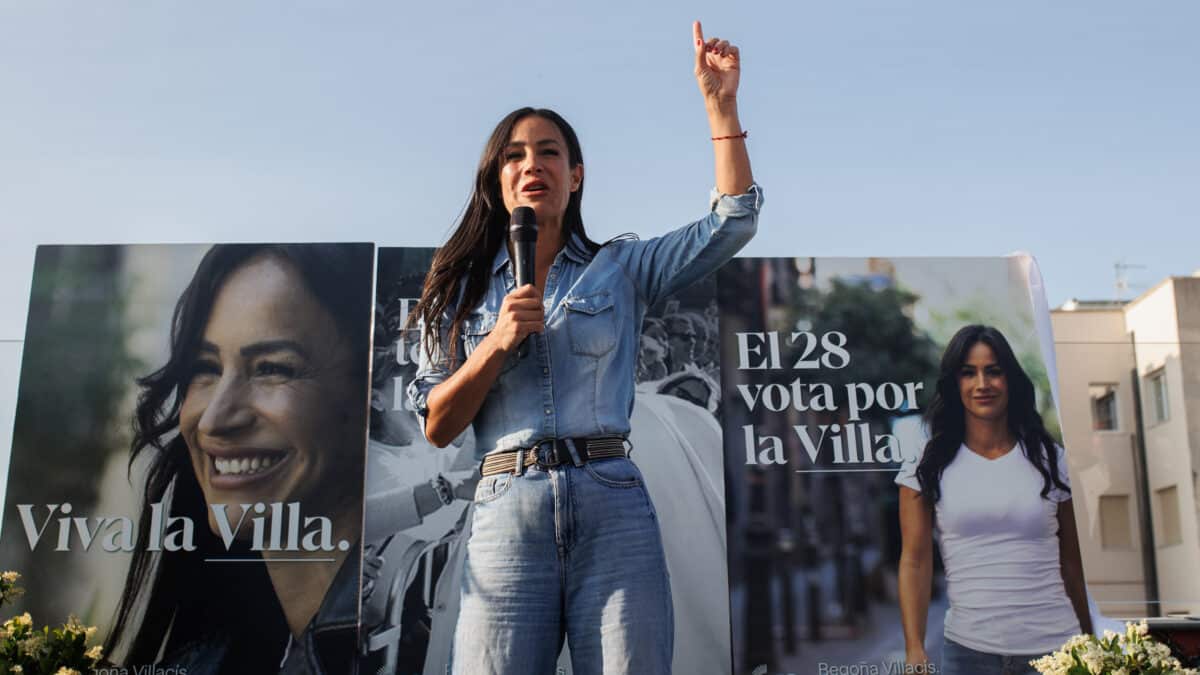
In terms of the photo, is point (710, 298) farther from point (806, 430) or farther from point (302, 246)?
point (302, 246)

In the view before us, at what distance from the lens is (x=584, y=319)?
182 cm

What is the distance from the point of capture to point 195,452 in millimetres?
6852

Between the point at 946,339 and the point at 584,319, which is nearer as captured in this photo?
the point at 584,319

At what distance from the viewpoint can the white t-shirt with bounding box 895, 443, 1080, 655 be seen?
664cm

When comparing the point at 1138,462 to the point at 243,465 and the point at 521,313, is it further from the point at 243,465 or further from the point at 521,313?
the point at 521,313

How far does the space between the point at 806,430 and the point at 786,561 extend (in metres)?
0.79

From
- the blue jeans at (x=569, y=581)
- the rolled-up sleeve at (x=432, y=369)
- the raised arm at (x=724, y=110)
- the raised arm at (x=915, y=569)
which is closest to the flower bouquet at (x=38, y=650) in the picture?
the rolled-up sleeve at (x=432, y=369)

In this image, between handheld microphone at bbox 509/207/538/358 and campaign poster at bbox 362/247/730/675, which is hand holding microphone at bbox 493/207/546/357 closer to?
handheld microphone at bbox 509/207/538/358

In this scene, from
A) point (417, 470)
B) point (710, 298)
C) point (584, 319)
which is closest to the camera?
point (584, 319)

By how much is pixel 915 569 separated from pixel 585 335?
542 centimetres

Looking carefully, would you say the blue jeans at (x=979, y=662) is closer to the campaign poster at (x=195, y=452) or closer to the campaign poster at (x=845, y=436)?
the campaign poster at (x=845, y=436)

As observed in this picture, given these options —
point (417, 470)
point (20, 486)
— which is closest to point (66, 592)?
point (20, 486)

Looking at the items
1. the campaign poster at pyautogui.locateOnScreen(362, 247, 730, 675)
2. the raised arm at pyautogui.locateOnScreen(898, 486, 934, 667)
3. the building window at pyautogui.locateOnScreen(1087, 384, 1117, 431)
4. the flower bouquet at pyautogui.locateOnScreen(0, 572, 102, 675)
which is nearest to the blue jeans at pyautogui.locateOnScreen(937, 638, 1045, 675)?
the raised arm at pyautogui.locateOnScreen(898, 486, 934, 667)

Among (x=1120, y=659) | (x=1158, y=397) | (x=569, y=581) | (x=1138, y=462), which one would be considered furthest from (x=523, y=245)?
(x=1158, y=397)
